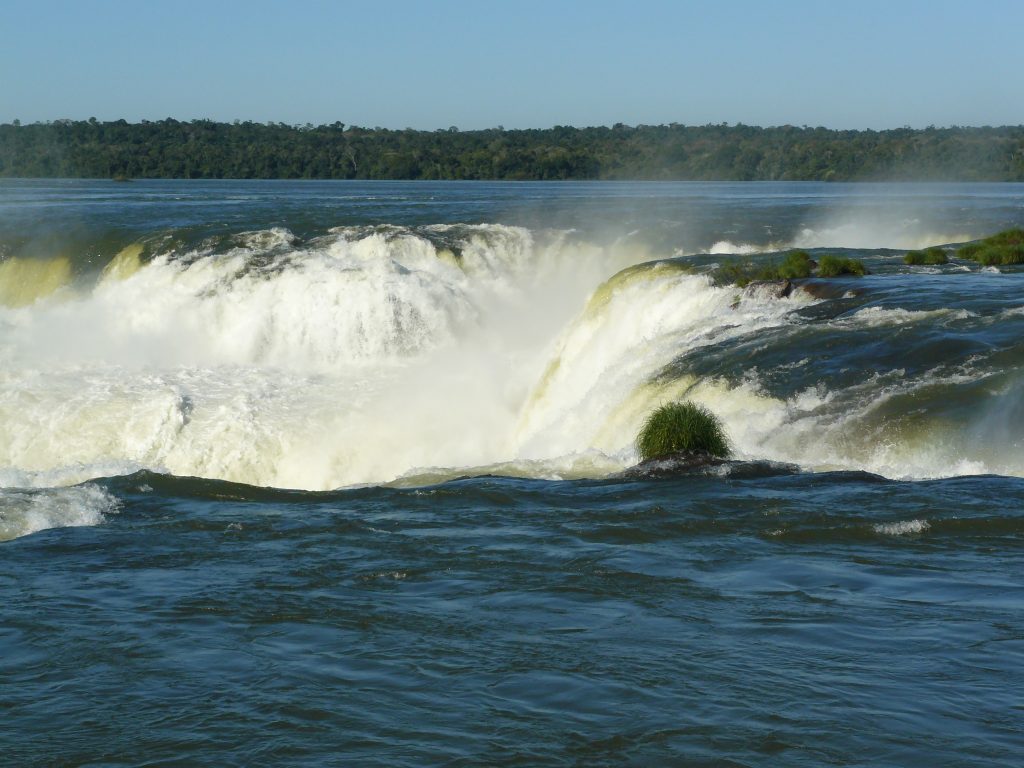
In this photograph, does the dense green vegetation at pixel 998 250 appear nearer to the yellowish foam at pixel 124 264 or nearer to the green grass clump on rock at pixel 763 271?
the green grass clump on rock at pixel 763 271

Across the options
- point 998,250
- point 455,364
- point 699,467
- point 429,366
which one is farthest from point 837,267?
point 699,467

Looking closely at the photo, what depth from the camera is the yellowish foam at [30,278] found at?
117ft

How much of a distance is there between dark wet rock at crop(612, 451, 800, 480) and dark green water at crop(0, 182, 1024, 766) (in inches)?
5.7

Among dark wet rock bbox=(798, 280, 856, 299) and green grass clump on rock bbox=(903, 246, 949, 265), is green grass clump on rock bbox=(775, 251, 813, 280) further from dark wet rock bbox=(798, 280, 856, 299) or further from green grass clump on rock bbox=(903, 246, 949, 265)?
green grass clump on rock bbox=(903, 246, 949, 265)

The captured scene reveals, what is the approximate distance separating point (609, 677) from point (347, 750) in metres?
1.80

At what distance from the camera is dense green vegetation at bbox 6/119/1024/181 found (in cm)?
9619

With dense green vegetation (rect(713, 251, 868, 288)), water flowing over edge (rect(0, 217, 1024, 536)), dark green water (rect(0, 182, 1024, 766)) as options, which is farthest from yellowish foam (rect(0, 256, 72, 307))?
dense green vegetation (rect(713, 251, 868, 288))

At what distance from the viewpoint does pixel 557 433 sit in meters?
18.5

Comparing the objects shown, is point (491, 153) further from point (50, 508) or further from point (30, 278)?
point (50, 508)

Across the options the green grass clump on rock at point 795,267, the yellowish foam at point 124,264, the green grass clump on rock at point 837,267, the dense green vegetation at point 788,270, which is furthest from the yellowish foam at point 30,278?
the green grass clump on rock at point 837,267

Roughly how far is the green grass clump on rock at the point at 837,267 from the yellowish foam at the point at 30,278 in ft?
68.4

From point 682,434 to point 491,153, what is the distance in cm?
9668

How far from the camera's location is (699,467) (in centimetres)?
1398

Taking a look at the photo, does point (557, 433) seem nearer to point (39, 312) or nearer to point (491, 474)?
point (491, 474)
